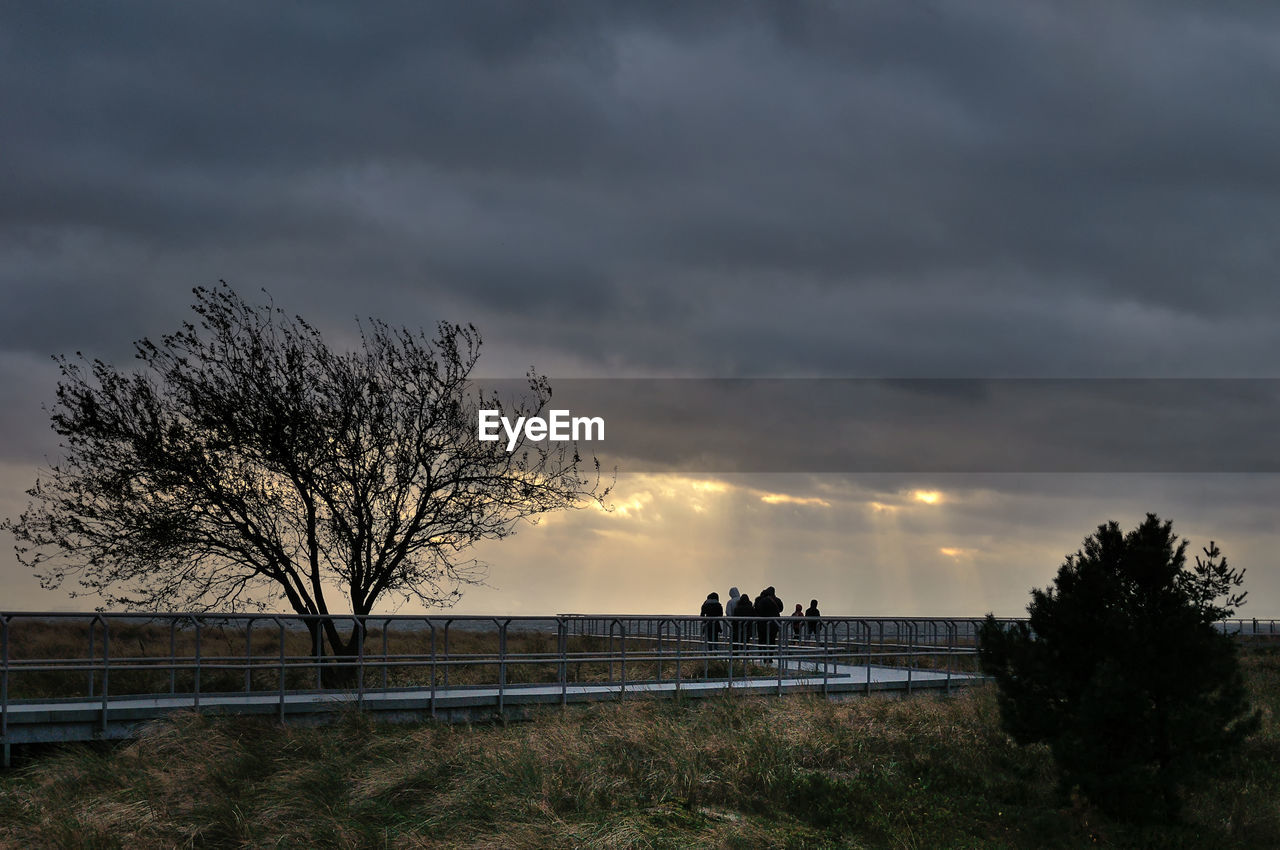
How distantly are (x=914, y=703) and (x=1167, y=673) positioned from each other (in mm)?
5960

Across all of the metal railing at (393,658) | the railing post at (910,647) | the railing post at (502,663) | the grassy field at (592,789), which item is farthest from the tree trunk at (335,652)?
the railing post at (910,647)

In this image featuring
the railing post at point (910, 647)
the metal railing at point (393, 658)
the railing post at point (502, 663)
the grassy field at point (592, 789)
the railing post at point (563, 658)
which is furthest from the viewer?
the railing post at point (910, 647)

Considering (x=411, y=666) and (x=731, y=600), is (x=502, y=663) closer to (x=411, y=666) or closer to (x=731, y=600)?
(x=411, y=666)

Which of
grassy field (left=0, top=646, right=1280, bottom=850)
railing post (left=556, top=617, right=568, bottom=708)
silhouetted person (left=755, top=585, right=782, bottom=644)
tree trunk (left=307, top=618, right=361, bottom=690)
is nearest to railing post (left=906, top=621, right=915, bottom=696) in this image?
silhouetted person (left=755, top=585, right=782, bottom=644)

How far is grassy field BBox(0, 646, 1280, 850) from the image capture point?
10.4 meters

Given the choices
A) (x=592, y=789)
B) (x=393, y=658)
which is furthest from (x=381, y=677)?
(x=592, y=789)

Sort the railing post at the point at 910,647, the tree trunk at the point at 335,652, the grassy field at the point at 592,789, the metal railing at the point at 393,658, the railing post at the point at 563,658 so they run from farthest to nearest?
the railing post at the point at 910,647 → the tree trunk at the point at 335,652 → the railing post at the point at 563,658 → the metal railing at the point at 393,658 → the grassy field at the point at 592,789

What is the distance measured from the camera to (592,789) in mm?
11016

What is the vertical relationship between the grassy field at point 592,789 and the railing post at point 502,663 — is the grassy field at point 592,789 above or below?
below

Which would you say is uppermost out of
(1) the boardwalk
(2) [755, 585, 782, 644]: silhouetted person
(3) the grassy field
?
(2) [755, 585, 782, 644]: silhouetted person

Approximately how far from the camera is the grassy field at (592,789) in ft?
34.2

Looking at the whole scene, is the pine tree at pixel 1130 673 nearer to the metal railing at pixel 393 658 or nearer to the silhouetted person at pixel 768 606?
the metal railing at pixel 393 658

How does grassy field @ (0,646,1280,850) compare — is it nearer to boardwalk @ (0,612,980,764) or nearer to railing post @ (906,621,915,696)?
boardwalk @ (0,612,980,764)

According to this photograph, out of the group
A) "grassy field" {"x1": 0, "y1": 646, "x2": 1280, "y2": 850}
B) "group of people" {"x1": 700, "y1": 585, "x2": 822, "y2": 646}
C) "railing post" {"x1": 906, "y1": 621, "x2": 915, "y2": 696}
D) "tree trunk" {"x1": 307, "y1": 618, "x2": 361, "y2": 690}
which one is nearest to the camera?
"grassy field" {"x1": 0, "y1": 646, "x2": 1280, "y2": 850}
